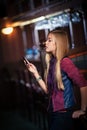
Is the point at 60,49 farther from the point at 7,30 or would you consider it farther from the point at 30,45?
the point at 7,30

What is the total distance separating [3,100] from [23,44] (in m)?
1.03

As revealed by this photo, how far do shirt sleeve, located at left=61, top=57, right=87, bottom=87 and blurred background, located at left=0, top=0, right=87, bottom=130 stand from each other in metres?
0.06

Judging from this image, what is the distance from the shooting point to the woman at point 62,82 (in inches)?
74.9

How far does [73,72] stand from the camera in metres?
1.89

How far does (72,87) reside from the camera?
1954 millimetres

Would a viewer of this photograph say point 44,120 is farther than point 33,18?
Yes

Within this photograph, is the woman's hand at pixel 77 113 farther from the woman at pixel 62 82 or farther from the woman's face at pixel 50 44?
the woman's face at pixel 50 44

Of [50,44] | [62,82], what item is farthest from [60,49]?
[62,82]

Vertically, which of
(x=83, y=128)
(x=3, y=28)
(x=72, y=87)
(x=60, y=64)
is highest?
(x=3, y=28)

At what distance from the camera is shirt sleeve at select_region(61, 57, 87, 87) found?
188 centimetres

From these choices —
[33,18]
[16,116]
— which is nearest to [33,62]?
[33,18]

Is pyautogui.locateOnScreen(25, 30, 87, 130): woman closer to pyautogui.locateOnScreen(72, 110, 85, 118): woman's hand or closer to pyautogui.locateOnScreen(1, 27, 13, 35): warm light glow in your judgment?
pyautogui.locateOnScreen(72, 110, 85, 118): woman's hand

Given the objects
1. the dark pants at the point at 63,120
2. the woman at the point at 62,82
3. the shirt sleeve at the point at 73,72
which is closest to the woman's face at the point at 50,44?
the woman at the point at 62,82

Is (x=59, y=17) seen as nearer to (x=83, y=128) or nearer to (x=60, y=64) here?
(x=60, y=64)
